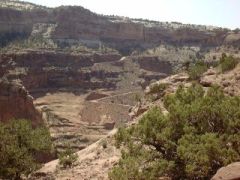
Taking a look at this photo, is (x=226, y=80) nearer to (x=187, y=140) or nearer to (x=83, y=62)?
(x=187, y=140)

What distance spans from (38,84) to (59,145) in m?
39.4

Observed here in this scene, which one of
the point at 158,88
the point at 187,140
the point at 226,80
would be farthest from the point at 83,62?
the point at 187,140

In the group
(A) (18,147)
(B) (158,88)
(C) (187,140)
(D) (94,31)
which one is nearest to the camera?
(C) (187,140)

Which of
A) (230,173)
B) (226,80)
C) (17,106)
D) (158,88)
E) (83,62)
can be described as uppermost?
(230,173)

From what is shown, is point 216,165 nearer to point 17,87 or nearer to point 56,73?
point 17,87

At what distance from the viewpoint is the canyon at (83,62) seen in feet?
238

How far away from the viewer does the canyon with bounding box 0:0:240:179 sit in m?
72.5

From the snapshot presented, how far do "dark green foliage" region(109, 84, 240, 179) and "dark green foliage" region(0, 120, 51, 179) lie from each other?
8211 mm

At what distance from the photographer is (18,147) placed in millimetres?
30141

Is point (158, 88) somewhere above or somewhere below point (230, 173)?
below

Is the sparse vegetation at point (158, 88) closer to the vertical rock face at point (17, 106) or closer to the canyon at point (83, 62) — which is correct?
the canyon at point (83, 62)

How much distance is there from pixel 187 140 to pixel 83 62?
88.5 m

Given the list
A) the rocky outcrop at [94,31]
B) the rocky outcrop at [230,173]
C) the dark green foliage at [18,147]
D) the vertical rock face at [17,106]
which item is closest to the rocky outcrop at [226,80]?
the dark green foliage at [18,147]

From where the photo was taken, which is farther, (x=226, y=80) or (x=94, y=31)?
(x=94, y=31)
